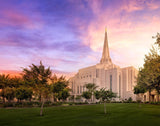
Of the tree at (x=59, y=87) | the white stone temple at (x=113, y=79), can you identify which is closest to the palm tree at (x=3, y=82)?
the tree at (x=59, y=87)

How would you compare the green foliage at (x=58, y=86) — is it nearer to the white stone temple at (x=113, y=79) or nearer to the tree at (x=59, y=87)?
the tree at (x=59, y=87)

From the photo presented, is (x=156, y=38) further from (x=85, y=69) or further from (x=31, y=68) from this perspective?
(x=85, y=69)

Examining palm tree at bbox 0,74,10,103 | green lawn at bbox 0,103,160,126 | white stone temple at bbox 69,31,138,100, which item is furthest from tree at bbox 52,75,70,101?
white stone temple at bbox 69,31,138,100

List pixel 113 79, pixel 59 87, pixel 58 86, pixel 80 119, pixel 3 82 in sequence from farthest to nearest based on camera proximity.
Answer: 1. pixel 113 79
2. pixel 59 87
3. pixel 58 86
4. pixel 3 82
5. pixel 80 119

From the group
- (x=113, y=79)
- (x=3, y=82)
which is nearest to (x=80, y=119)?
(x=3, y=82)

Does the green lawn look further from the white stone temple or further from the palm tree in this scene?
the white stone temple

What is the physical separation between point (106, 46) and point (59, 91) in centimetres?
9192

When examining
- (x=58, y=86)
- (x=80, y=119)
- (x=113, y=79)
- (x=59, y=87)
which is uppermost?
(x=113, y=79)

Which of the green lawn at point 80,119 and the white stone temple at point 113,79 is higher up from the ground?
the white stone temple at point 113,79

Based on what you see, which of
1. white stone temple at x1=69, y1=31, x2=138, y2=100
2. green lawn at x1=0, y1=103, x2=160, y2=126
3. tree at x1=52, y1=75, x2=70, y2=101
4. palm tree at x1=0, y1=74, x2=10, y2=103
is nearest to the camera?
green lawn at x1=0, y1=103, x2=160, y2=126

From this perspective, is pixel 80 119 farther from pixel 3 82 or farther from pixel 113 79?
pixel 113 79

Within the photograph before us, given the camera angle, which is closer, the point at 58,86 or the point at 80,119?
the point at 80,119

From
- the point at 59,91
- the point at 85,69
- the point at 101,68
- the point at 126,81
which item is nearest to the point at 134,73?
the point at 126,81

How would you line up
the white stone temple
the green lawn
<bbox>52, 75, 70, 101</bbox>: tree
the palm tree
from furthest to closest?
the white stone temple → <bbox>52, 75, 70, 101</bbox>: tree → the palm tree → the green lawn
